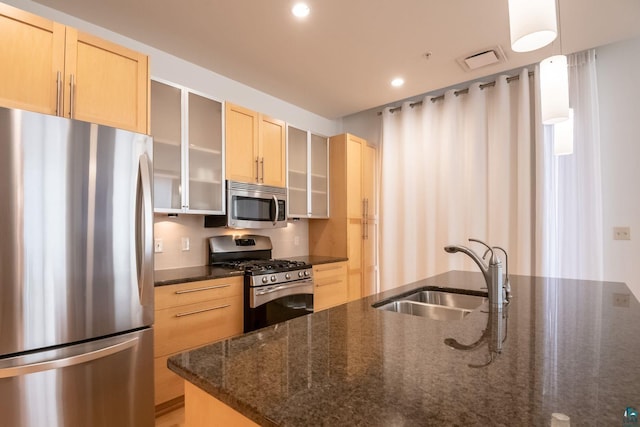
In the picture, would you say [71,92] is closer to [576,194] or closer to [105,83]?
[105,83]

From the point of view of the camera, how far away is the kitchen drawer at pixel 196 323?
2133mm

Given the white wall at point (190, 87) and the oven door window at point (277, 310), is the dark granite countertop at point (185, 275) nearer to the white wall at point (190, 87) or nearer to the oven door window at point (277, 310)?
the white wall at point (190, 87)

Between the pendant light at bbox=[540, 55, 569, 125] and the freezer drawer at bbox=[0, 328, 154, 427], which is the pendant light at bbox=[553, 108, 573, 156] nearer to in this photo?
the pendant light at bbox=[540, 55, 569, 125]

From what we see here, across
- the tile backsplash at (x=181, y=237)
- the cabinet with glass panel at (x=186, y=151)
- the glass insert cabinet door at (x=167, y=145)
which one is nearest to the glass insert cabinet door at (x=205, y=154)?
the cabinet with glass panel at (x=186, y=151)

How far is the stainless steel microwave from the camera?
2854mm

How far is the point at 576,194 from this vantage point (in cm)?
286

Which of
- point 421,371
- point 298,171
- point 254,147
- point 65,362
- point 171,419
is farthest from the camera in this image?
point 298,171

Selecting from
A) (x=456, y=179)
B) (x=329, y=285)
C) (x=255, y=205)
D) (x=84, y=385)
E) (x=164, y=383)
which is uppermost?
(x=456, y=179)

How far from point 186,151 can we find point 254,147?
676 millimetres

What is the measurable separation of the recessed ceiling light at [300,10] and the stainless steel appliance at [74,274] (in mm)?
1293

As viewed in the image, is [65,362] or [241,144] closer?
[65,362]

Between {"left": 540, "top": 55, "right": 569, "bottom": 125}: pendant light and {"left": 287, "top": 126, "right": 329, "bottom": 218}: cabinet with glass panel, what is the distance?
2.34 meters

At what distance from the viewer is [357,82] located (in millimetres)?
3344

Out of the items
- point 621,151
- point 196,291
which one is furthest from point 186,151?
point 621,151
